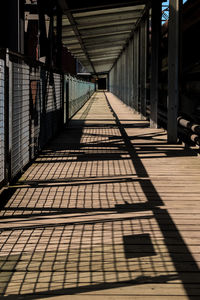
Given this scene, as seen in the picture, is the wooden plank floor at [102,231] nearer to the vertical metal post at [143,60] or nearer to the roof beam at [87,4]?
the roof beam at [87,4]

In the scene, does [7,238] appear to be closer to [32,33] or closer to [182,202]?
[182,202]

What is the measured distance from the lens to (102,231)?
342 centimetres

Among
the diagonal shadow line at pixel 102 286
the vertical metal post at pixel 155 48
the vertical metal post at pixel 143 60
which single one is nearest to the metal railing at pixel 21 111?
the diagonal shadow line at pixel 102 286

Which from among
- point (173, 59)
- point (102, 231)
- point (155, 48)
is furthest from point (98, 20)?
point (102, 231)

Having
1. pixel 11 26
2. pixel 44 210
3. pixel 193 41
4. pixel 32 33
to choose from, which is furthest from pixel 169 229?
pixel 193 41

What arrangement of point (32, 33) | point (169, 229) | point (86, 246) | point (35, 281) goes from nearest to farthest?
point (35, 281) → point (86, 246) → point (169, 229) → point (32, 33)

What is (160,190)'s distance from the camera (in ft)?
15.9

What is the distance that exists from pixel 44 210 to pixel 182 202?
131 cm

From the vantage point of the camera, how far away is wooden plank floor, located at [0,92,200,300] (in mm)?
2467

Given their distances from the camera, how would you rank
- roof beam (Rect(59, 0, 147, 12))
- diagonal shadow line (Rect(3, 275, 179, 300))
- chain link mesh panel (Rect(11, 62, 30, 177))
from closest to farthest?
1. diagonal shadow line (Rect(3, 275, 179, 300))
2. chain link mesh panel (Rect(11, 62, 30, 177))
3. roof beam (Rect(59, 0, 147, 12))

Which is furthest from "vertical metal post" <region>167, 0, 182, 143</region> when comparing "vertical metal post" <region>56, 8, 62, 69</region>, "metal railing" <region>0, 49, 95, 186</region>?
"vertical metal post" <region>56, 8, 62, 69</region>

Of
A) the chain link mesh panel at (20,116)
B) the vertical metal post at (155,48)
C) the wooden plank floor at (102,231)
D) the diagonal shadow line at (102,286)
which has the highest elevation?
the vertical metal post at (155,48)

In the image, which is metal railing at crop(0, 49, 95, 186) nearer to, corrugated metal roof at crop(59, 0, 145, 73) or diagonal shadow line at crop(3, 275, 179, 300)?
diagonal shadow line at crop(3, 275, 179, 300)

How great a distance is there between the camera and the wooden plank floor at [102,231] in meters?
2.47
